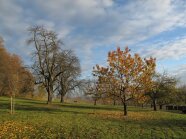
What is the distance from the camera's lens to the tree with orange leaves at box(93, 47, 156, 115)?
3469 centimetres

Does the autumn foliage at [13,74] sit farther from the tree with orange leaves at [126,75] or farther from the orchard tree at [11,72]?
the tree with orange leaves at [126,75]

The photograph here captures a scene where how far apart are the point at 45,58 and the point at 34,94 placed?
24.7m

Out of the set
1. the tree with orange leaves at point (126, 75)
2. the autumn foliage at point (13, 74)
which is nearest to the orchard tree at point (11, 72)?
the autumn foliage at point (13, 74)

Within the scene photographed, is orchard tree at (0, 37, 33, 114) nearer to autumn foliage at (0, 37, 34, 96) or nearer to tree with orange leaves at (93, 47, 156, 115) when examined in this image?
autumn foliage at (0, 37, 34, 96)

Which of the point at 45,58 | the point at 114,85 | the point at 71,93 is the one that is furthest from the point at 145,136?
the point at 71,93

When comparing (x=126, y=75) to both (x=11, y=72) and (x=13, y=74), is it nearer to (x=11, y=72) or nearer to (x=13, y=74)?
(x=13, y=74)

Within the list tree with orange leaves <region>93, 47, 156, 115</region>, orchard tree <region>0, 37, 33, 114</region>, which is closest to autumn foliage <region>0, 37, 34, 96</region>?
orchard tree <region>0, 37, 33, 114</region>

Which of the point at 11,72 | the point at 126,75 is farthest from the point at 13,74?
the point at 126,75

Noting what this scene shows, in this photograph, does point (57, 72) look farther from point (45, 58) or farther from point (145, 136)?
point (145, 136)

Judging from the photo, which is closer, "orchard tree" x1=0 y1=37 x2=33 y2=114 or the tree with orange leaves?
the tree with orange leaves

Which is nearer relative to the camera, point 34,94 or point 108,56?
point 108,56

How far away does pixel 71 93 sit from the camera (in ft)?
234

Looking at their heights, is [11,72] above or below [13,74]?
above

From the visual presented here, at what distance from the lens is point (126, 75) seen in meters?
34.7
